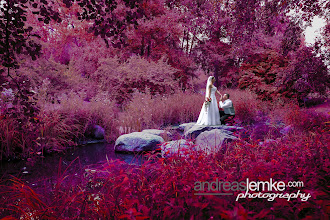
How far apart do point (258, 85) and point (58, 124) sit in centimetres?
1026

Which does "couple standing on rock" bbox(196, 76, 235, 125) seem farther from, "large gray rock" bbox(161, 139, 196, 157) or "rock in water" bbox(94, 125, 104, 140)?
"rock in water" bbox(94, 125, 104, 140)

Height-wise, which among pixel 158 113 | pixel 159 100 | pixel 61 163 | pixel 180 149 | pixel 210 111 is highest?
pixel 159 100

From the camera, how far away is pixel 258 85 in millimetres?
Result: 12867

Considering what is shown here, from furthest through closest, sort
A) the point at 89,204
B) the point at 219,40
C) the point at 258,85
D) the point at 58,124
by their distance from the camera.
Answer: the point at 219,40 → the point at 258,85 → the point at 58,124 → the point at 89,204

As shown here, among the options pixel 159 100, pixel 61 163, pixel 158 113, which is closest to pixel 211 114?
pixel 158 113

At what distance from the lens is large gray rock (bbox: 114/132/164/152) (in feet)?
20.0

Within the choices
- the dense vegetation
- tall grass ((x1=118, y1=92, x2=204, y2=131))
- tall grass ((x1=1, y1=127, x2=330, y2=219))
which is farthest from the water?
tall grass ((x1=1, y1=127, x2=330, y2=219))

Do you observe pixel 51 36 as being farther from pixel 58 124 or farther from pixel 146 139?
pixel 146 139

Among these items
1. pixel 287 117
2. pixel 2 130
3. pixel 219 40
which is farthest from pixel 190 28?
pixel 2 130

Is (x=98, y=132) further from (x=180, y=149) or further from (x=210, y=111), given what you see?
(x=180, y=149)

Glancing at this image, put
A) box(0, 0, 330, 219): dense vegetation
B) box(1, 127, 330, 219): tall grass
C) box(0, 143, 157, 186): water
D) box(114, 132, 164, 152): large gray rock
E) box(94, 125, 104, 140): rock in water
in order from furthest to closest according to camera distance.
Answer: box(94, 125, 104, 140): rock in water, box(114, 132, 164, 152): large gray rock, box(0, 143, 157, 186): water, box(0, 0, 330, 219): dense vegetation, box(1, 127, 330, 219): tall grass

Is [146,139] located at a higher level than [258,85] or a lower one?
lower

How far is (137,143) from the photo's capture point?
614cm

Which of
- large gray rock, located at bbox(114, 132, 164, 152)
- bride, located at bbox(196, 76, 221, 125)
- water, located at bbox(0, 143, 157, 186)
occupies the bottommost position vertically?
water, located at bbox(0, 143, 157, 186)
